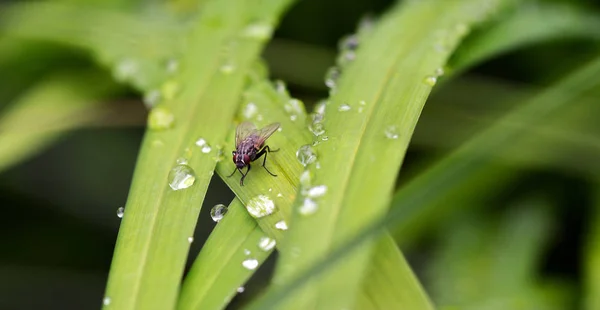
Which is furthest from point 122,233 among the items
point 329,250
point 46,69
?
point 46,69

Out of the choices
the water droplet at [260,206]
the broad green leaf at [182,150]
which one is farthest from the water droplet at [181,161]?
the water droplet at [260,206]

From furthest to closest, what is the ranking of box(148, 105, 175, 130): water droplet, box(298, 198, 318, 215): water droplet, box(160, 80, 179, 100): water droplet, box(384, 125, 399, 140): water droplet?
box(160, 80, 179, 100): water droplet, box(148, 105, 175, 130): water droplet, box(384, 125, 399, 140): water droplet, box(298, 198, 318, 215): water droplet

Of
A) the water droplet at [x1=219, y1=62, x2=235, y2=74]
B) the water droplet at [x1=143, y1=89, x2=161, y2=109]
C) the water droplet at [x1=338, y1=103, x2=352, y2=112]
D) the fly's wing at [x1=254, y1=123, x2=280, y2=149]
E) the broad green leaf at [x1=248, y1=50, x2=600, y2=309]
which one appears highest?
the water droplet at [x1=143, y1=89, x2=161, y2=109]

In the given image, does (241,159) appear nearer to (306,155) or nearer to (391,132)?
(306,155)

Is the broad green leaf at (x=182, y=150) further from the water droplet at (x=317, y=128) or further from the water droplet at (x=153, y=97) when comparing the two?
the water droplet at (x=317, y=128)

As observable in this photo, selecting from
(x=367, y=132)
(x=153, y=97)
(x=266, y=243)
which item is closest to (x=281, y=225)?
(x=266, y=243)

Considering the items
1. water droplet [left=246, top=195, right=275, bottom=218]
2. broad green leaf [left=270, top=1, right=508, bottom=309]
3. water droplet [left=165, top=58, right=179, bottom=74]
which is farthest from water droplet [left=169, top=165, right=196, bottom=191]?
water droplet [left=165, top=58, right=179, bottom=74]

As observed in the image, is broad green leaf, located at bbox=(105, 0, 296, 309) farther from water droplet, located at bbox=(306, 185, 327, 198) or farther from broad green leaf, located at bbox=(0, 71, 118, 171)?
broad green leaf, located at bbox=(0, 71, 118, 171)

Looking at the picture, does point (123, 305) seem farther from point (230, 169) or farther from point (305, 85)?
point (305, 85)
